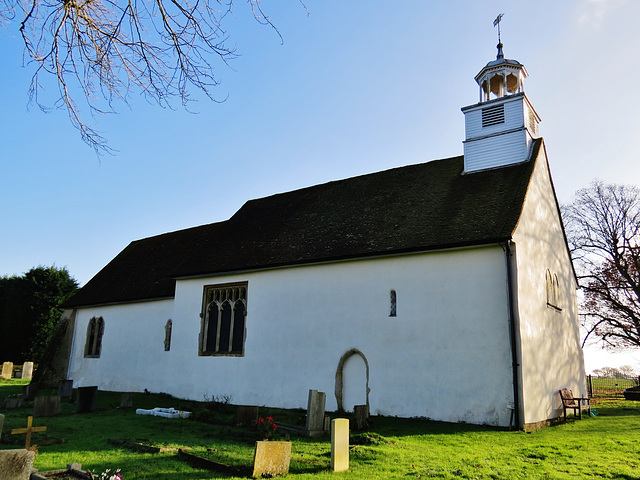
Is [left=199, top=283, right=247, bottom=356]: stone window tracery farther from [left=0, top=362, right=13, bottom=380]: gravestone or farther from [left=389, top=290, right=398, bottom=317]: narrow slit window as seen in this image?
[left=0, top=362, right=13, bottom=380]: gravestone

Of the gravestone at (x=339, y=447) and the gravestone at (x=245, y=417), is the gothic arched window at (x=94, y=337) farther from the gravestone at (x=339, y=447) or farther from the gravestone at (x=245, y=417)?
the gravestone at (x=339, y=447)

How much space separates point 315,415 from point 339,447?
3177mm

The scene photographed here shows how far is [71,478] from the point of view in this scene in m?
6.67

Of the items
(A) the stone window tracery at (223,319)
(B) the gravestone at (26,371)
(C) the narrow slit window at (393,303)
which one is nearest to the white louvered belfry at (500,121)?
(C) the narrow slit window at (393,303)

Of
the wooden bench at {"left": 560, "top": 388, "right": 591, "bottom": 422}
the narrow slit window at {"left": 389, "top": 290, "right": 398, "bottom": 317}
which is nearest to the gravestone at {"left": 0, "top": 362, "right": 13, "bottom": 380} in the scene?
the narrow slit window at {"left": 389, "top": 290, "right": 398, "bottom": 317}

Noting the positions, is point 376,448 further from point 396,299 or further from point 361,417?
point 396,299

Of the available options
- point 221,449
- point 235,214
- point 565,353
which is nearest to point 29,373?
point 235,214

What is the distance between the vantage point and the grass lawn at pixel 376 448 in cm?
788

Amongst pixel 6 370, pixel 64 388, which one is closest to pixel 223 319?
pixel 64 388

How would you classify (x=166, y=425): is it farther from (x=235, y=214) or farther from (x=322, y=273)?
(x=235, y=214)

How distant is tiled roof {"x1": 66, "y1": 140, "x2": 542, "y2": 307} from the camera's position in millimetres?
15133

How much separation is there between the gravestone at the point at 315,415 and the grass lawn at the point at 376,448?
1.29 feet

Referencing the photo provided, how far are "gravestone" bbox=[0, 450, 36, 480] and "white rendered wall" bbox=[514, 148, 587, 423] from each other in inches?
446

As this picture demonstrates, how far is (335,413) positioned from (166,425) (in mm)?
5169
